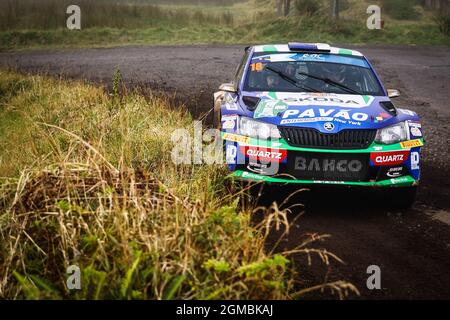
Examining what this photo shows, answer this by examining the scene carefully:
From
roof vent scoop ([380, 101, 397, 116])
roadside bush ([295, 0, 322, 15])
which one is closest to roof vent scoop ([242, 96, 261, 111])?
roof vent scoop ([380, 101, 397, 116])

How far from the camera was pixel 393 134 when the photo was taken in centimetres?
666

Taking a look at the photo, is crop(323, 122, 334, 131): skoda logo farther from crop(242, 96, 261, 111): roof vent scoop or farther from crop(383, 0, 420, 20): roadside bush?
crop(383, 0, 420, 20): roadside bush

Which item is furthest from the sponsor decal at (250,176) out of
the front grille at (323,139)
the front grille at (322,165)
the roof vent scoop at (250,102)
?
the roof vent scoop at (250,102)

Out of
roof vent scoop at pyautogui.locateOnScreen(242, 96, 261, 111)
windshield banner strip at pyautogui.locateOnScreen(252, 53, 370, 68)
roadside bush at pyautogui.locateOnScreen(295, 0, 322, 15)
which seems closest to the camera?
roof vent scoop at pyautogui.locateOnScreen(242, 96, 261, 111)

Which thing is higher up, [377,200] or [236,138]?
[236,138]

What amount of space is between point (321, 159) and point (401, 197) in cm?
110

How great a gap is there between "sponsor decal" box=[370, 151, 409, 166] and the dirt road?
58cm

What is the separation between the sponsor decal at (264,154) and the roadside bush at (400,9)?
3386 centimetres

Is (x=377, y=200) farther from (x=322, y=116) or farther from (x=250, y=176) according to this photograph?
(x=250, y=176)

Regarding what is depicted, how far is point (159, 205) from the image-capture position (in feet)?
15.9

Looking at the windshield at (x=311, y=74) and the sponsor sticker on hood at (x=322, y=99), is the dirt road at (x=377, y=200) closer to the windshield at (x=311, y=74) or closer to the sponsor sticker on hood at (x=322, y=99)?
the sponsor sticker on hood at (x=322, y=99)

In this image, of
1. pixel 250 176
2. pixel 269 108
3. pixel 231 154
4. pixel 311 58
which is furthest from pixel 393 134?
pixel 311 58

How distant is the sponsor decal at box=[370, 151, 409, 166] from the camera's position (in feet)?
21.0
